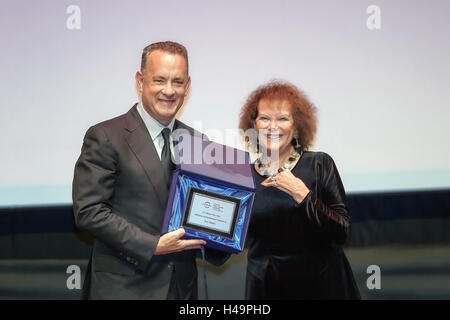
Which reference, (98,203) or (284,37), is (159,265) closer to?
(98,203)

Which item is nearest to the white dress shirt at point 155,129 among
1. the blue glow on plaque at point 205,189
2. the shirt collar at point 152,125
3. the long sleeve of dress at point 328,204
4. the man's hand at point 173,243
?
the shirt collar at point 152,125

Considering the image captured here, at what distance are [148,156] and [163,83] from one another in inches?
12.0

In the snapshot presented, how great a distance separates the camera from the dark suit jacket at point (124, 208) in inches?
87.3

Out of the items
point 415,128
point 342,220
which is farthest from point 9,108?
point 415,128

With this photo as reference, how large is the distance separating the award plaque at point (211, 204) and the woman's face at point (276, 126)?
418 mm

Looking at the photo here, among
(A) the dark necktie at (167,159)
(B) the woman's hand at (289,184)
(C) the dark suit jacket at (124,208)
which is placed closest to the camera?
(C) the dark suit jacket at (124,208)

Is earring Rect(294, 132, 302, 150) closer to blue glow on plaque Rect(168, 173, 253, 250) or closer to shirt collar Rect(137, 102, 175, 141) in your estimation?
blue glow on plaque Rect(168, 173, 253, 250)

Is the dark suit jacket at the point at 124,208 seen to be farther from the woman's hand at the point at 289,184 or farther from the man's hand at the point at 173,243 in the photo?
the woman's hand at the point at 289,184

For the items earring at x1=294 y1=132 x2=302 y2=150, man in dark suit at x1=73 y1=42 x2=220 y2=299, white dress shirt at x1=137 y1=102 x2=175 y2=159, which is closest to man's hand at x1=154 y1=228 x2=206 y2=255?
man in dark suit at x1=73 y1=42 x2=220 y2=299

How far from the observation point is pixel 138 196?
2287mm

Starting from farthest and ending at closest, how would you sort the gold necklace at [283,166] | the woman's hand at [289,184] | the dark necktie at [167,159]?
the gold necklace at [283,166] < the woman's hand at [289,184] < the dark necktie at [167,159]

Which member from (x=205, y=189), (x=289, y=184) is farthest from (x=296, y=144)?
(x=205, y=189)

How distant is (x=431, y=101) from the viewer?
3.53 metres

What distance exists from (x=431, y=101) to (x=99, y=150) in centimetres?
216
